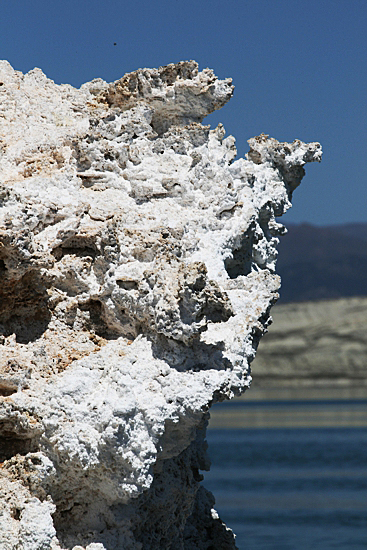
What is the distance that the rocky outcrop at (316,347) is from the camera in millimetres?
65938

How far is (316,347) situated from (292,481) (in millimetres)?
45704

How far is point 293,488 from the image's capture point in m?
19.4

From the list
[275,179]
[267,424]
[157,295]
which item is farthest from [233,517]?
[267,424]

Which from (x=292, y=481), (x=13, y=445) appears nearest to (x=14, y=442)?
(x=13, y=445)

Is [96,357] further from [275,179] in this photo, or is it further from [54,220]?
[275,179]

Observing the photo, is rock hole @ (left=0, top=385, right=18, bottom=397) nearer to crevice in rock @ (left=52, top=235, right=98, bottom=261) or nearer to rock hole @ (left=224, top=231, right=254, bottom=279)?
crevice in rock @ (left=52, top=235, right=98, bottom=261)

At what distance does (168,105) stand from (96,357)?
183 centimetres

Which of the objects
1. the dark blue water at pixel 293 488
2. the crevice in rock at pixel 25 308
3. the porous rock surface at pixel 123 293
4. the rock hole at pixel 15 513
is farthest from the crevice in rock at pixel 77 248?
the dark blue water at pixel 293 488

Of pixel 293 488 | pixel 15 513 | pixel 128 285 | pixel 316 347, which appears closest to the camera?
pixel 15 513

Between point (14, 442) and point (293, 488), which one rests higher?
point (293, 488)

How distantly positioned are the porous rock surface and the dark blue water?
7.16 m

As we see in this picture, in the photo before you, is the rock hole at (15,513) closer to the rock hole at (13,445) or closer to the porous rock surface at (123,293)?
the porous rock surface at (123,293)

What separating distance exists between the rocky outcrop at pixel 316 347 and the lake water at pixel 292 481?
22.5 meters

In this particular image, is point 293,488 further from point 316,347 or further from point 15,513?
point 316,347
